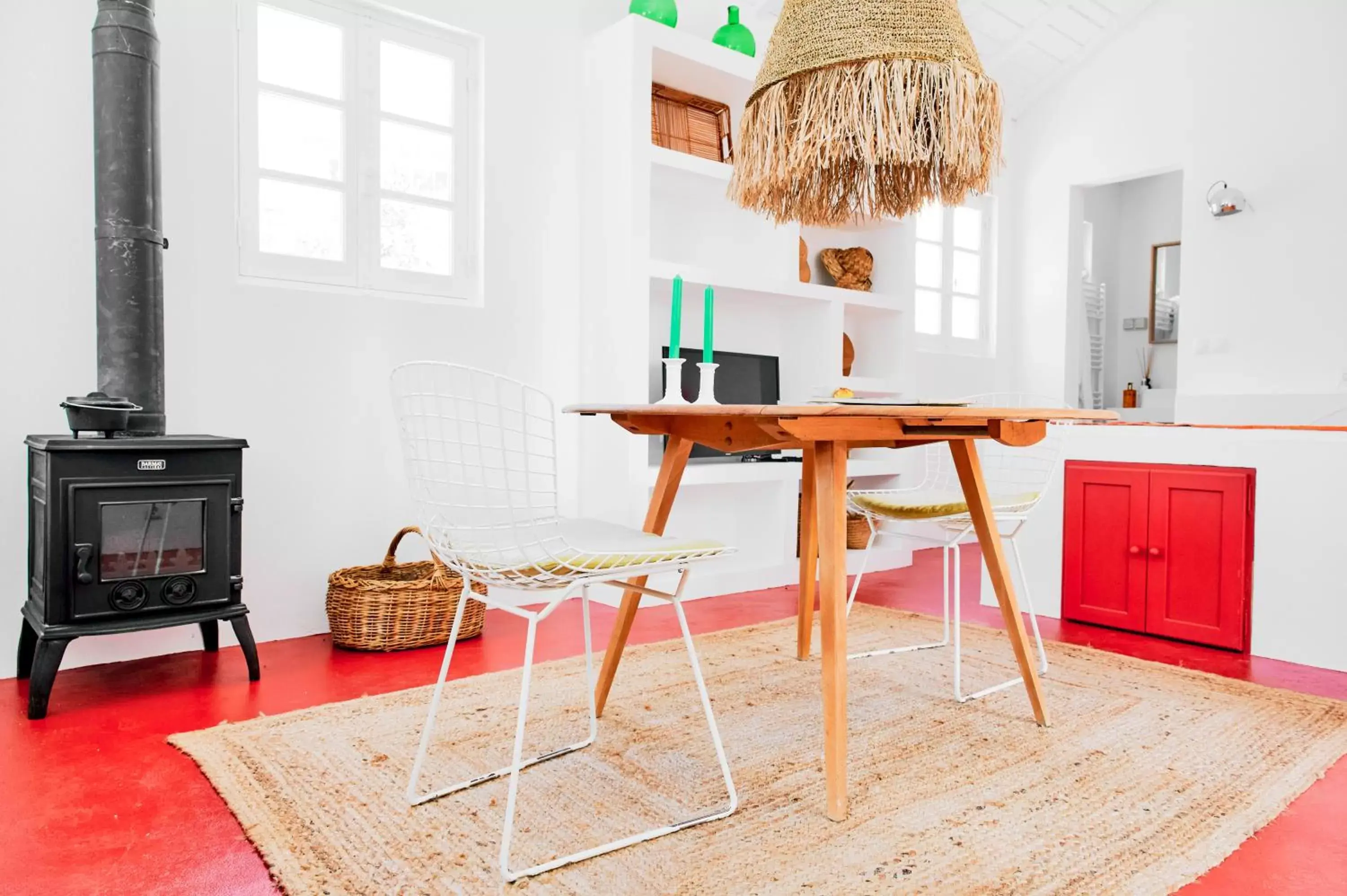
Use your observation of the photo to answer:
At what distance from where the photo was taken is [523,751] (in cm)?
199

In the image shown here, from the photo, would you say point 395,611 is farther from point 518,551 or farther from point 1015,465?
point 1015,465

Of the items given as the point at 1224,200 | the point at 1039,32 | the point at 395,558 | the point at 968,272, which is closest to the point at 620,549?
the point at 395,558

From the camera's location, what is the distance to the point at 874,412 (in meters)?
1.63

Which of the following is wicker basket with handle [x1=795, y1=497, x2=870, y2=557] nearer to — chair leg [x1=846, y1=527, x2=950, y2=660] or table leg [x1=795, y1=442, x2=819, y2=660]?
chair leg [x1=846, y1=527, x2=950, y2=660]

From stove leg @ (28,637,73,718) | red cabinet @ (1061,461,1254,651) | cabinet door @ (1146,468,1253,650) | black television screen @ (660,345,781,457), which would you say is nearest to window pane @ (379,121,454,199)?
black television screen @ (660,345,781,457)

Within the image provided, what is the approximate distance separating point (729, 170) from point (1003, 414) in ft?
7.97

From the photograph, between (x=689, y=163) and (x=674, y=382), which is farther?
(x=689, y=163)

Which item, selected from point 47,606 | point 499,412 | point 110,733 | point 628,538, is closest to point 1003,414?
point 628,538

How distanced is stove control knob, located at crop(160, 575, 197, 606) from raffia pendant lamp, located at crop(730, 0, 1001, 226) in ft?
5.95

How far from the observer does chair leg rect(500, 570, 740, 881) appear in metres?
1.43

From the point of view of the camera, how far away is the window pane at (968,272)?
5.75 meters

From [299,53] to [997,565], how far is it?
9.11ft

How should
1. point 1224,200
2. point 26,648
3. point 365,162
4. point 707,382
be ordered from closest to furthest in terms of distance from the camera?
point 26,648
point 707,382
point 365,162
point 1224,200

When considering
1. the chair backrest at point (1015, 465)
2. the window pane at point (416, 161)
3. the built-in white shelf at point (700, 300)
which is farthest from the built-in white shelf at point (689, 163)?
the chair backrest at point (1015, 465)
